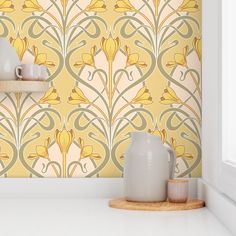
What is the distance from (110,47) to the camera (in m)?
2.09

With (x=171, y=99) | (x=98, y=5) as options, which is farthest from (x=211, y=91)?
(x=98, y=5)

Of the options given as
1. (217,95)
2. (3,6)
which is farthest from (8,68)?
(217,95)

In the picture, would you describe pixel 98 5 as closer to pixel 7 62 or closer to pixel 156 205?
pixel 7 62

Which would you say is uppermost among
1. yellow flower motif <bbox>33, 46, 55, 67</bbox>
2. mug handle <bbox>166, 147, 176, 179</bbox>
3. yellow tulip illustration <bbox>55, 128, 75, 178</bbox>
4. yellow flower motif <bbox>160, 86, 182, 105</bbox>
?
yellow flower motif <bbox>33, 46, 55, 67</bbox>

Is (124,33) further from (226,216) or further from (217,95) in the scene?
(226,216)

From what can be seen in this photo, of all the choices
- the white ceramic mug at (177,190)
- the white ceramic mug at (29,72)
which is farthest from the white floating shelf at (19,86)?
the white ceramic mug at (177,190)

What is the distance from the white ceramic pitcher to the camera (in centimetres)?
180

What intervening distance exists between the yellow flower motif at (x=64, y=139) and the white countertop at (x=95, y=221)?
246mm

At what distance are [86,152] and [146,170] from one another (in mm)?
347

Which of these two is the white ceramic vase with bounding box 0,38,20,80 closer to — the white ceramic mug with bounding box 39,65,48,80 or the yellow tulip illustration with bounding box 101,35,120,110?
the white ceramic mug with bounding box 39,65,48,80

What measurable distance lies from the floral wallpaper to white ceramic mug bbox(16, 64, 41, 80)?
113 mm

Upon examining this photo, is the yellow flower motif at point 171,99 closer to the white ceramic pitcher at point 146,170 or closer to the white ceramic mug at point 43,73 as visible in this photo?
the white ceramic pitcher at point 146,170

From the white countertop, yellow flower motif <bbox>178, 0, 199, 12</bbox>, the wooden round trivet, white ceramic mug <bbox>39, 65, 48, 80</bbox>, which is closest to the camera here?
the white countertop

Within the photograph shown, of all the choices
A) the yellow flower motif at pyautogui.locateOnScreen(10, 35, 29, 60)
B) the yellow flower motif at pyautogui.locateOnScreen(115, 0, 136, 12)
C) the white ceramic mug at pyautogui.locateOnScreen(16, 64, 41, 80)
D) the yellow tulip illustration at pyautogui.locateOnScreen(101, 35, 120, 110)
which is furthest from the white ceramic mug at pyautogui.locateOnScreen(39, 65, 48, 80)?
the yellow flower motif at pyautogui.locateOnScreen(115, 0, 136, 12)
